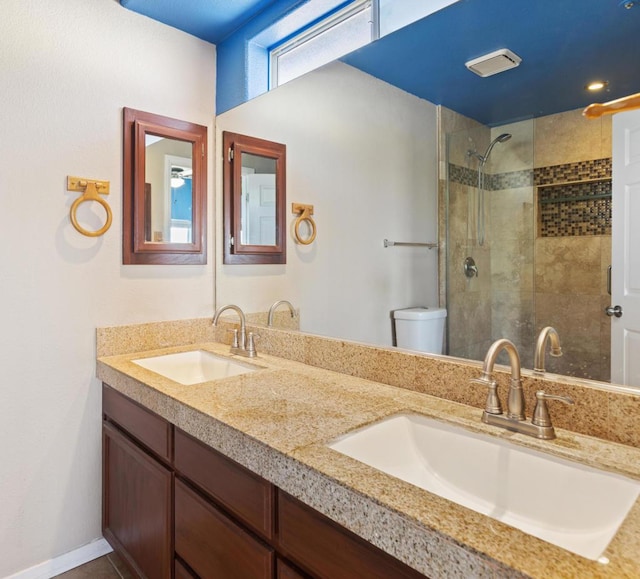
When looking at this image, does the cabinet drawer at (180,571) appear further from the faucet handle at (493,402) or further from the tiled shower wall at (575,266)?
the tiled shower wall at (575,266)

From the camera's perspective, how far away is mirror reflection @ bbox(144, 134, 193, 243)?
2035mm

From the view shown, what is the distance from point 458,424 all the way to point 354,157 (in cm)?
110

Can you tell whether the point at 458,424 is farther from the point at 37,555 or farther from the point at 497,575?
the point at 37,555

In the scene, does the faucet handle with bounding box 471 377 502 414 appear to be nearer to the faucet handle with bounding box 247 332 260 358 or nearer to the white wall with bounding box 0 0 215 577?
the faucet handle with bounding box 247 332 260 358

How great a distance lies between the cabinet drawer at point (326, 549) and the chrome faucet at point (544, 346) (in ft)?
2.06

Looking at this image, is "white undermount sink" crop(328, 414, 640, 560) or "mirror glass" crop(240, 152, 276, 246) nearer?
"white undermount sink" crop(328, 414, 640, 560)

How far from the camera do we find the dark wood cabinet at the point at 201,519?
86cm

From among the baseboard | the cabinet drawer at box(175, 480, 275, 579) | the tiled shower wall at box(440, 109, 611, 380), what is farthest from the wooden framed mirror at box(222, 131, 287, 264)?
the baseboard

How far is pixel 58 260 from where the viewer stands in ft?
5.86

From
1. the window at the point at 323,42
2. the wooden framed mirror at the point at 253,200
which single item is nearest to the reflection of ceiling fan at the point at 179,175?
the wooden framed mirror at the point at 253,200

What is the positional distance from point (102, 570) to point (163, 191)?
1.65 metres

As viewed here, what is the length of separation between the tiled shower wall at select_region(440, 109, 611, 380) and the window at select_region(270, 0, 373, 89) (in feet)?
1.90

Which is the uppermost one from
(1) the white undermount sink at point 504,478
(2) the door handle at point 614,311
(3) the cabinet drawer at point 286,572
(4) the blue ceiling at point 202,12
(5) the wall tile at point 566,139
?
(4) the blue ceiling at point 202,12

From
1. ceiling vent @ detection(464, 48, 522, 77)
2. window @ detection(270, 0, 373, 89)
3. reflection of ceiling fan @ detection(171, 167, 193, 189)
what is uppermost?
window @ detection(270, 0, 373, 89)
